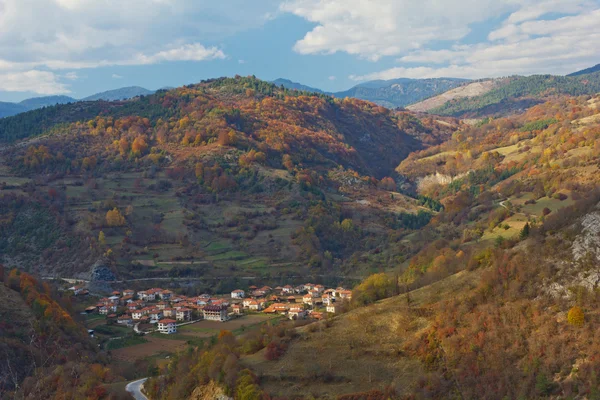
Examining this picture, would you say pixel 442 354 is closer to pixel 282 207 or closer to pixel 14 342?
pixel 14 342

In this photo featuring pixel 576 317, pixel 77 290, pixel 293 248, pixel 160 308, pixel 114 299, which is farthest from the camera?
pixel 293 248

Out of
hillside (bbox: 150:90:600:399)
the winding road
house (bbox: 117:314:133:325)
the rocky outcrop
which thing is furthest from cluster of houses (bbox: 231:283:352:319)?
the winding road

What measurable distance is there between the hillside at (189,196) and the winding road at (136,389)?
42943 mm

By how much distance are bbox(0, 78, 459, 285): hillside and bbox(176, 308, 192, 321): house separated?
17503 millimetres

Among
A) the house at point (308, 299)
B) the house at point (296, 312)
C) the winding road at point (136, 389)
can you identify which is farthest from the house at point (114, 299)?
the winding road at point (136, 389)

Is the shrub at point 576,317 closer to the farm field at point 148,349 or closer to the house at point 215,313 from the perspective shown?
the farm field at point 148,349

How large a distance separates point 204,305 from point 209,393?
37.2m

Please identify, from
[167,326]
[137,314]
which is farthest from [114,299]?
[167,326]

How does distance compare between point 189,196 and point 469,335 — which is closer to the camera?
point 469,335

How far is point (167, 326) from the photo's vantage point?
197 feet

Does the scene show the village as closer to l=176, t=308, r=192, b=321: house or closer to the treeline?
l=176, t=308, r=192, b=321: house

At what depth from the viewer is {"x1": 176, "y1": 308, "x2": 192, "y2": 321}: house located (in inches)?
2534

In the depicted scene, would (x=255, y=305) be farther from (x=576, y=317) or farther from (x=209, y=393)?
(x=576, y=317)

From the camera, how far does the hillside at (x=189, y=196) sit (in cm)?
8825
